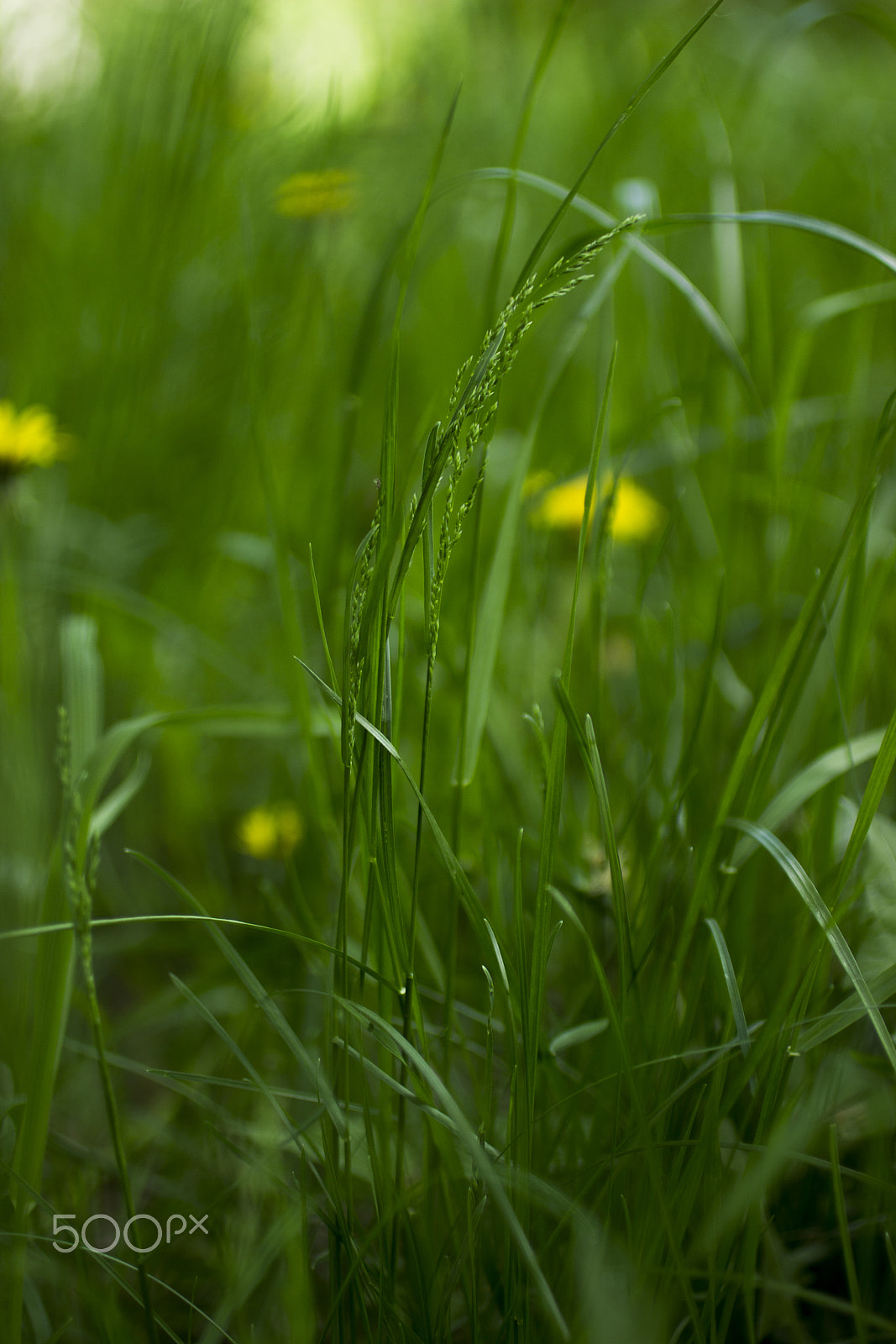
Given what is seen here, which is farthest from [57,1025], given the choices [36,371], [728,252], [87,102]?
[87,102]

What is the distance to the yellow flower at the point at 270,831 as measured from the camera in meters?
0.58

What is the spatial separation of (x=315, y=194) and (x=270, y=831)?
543 millimetres

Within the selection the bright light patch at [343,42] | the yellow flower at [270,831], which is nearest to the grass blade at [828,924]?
the yellow flower at [270,831]

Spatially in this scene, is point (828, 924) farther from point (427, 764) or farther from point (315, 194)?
point (315, 194)

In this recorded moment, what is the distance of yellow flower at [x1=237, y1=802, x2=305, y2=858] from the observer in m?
0.58

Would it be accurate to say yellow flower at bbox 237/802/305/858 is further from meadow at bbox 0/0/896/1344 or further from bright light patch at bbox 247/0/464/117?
bright light patch at bbox 247/0/464/117

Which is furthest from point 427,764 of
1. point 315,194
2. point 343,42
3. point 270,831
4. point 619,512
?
point 343,42

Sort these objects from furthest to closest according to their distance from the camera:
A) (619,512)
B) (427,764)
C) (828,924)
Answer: (619,512)
(427,764)
(828,924)

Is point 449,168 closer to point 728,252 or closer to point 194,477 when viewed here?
point 194,477

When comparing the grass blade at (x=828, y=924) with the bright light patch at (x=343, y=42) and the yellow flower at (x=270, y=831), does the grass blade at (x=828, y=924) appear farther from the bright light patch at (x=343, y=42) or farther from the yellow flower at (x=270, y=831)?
the bright light patch at (x=343, y=42)

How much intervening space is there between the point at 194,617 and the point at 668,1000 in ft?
1.87

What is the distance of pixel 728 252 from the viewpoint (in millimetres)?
607

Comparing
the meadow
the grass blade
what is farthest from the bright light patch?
the grass blade

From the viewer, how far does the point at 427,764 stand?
0.59 metres
